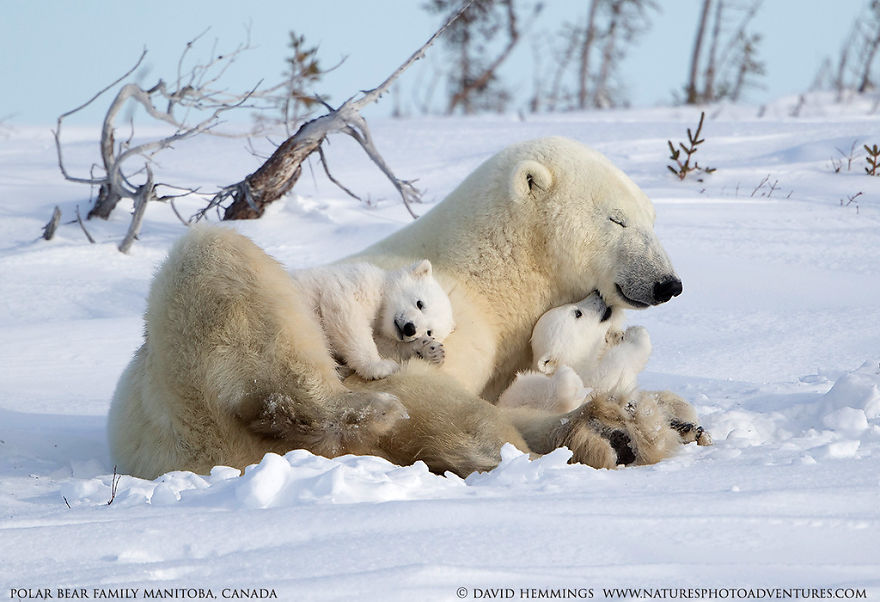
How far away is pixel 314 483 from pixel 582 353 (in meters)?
1.76

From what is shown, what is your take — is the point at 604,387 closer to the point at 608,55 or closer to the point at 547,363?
the point at 547,363

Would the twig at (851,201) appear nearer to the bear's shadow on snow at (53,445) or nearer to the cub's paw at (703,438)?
the cub's paw at (703,438)

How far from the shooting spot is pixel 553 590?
6.08 ft

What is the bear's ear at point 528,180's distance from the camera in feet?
13.3

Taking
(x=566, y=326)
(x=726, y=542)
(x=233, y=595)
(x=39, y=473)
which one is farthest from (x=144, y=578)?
(x=566, y=326)

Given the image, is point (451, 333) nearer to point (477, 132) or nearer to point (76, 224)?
point (76, 224)

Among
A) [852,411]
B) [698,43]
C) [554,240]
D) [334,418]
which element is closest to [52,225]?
[554,240]

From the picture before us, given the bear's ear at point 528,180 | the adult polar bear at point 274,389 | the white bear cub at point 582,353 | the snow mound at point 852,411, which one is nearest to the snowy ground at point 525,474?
the snow mound at point 852,411

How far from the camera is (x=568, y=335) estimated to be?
13.1 ft

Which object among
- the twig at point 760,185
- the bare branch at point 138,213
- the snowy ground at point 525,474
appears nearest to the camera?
the snowy ground at point 525,474

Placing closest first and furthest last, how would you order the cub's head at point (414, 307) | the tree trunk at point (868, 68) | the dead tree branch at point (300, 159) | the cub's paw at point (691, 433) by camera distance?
the cub's paw at point (691, 433) → the cub's head at point (414, 307) → the dead tree branch at point (300, 159) → the tree trunk at point (868, 68)

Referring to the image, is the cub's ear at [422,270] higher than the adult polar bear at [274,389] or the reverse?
higher

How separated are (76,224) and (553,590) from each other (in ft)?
26.3

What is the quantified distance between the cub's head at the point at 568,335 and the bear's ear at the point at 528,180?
0.47 m
